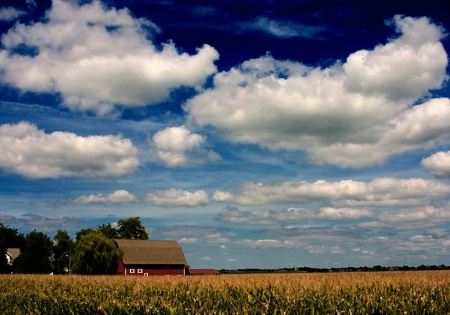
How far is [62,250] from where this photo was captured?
320ft

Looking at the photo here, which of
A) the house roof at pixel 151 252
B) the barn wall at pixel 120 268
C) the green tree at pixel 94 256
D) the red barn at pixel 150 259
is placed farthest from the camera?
the house roof at pixel 151 252

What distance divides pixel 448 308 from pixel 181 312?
7.36m

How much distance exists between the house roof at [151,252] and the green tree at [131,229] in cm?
2174

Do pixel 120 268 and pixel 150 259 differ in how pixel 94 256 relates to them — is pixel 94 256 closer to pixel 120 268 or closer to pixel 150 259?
pixel 120 268

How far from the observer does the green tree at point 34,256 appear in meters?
76.1

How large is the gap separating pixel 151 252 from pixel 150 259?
6.71ft

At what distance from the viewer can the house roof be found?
7719 centimetres

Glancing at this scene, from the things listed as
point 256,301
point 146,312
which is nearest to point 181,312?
point 146,312

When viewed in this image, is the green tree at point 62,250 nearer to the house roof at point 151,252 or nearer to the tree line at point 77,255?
the tree line at point 77,255

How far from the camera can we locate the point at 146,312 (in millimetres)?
14328

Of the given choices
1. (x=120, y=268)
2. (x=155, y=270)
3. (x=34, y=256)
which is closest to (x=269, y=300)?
(x=120, y=268)

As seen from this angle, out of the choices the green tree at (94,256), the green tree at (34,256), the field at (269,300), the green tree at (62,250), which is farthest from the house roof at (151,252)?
the field at (269,300)

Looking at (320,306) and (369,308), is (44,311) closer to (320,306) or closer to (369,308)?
(320,306)

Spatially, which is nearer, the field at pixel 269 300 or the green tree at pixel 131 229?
the field at pixel 269 300
